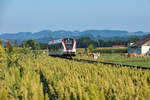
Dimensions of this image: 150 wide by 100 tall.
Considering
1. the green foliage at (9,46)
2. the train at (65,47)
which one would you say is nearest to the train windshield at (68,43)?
the train at (65,47)

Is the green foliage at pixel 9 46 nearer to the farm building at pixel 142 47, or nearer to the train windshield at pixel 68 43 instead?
the train windshield at pixel 68 43

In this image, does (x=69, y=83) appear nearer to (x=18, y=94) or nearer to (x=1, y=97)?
(x=18, y=94)

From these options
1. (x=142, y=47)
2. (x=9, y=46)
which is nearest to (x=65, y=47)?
(x=9, y=46)

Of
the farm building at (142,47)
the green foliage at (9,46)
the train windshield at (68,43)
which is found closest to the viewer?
the green foliage at (9,46)

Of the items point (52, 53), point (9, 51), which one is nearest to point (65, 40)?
point (52, 53)

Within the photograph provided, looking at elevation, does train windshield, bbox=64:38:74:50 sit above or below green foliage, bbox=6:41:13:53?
below

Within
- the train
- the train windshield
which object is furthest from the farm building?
the train windshield

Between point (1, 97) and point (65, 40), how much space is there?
38682 millimetres

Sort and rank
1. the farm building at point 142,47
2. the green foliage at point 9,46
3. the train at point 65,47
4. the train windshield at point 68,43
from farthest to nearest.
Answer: the farm building at point 142,47 → the train windshield at point 68,43 → the train at point 65,47 → the green foliage at point 9,46

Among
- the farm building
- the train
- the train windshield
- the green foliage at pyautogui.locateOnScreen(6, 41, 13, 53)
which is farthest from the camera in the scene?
the farm building

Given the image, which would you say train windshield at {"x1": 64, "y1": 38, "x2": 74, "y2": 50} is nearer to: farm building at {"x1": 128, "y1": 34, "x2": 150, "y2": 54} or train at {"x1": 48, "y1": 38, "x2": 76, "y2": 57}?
train at {"x1": 48, "y1": 38, "x2": 76, "y2": 57}

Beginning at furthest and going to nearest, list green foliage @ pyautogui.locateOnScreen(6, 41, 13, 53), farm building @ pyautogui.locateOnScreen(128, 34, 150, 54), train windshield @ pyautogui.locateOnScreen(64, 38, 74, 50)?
1. farm building @ pyautogui.locateOnScreen(128, 34, 150, 54)
2. train windshield @ pyautogui.locateOnScreen(64, 38, 74, 50)
3. green foliage @ pyautogui.locateOnScreen(6, 41, 13, 53)

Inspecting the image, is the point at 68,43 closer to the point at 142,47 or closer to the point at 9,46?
the point at 9,46

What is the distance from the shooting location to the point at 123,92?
702 cm
